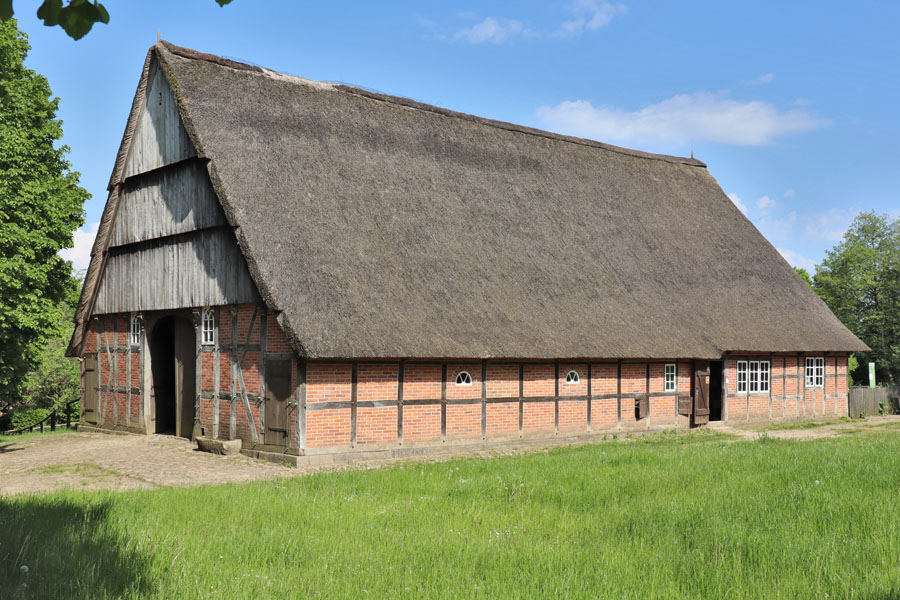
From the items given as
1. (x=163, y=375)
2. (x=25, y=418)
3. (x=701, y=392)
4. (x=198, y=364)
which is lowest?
(x=25, y=418)

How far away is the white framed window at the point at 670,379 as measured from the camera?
818 inches

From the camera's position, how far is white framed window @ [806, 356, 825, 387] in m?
24.6

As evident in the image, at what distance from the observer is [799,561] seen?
274 inches

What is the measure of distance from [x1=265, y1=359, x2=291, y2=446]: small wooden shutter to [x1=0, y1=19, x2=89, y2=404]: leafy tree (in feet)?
16.7

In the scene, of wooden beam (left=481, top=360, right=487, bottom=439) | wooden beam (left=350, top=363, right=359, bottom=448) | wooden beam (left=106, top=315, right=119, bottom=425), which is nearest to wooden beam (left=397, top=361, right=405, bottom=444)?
wooden beam (left=350, top=363, right=359, bottom=448)

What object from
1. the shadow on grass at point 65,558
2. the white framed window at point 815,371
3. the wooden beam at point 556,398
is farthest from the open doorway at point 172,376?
the white framed window at point 815,371

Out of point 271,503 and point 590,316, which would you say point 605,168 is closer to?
point 590,316

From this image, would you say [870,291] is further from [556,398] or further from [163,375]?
[163,375]

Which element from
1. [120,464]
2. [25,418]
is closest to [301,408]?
[120,464]

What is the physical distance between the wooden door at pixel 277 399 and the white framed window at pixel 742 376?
43.7 ft

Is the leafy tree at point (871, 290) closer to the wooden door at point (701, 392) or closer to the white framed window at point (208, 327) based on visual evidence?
the wooden door at point (701, 392)

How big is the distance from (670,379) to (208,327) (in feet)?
37.6

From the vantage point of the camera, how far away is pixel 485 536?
7.92 m

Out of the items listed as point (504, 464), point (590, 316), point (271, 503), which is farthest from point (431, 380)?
point (271, 503)
